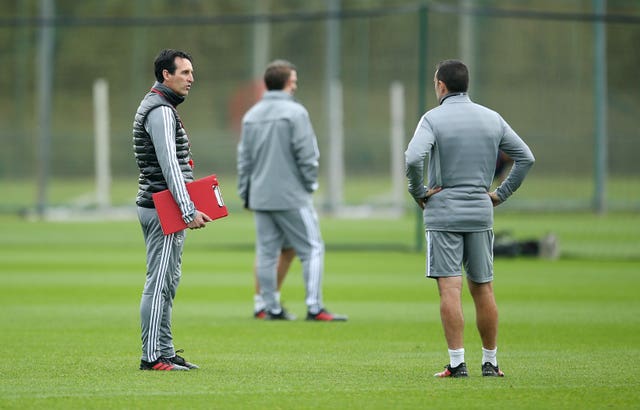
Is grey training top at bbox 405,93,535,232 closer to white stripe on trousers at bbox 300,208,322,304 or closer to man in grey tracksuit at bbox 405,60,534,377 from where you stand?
man in grey tracksuit at bbox 405,60,534,377

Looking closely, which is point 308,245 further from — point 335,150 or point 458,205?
point 335,150

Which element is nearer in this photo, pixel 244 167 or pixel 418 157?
pixel 418 157

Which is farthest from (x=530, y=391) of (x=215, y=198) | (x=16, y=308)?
(x=16, y=308)

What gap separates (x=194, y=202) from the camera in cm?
873

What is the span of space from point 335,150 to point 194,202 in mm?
19737

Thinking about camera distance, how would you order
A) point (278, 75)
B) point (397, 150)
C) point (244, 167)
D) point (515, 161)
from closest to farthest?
point (515, 161) → point (278, 75) → point (244, 167) → point (397, 150)

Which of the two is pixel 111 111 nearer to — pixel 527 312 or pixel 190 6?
pixel 190 6

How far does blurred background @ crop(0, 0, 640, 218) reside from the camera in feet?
81.0

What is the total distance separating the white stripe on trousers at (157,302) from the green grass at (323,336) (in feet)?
0.63

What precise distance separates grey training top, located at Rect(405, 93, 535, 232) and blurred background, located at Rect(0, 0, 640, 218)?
589 inches

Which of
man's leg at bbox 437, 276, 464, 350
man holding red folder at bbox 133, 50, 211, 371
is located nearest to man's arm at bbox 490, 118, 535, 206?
man's leg at bbox 437, 276, 464, 350

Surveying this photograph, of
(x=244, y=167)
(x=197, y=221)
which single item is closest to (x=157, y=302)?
(x=197, y=221)

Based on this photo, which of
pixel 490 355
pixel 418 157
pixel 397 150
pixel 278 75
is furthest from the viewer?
pixel 397 150

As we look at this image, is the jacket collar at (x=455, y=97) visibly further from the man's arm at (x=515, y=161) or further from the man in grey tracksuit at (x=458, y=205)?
the man's arm at (x=515, y=161)
